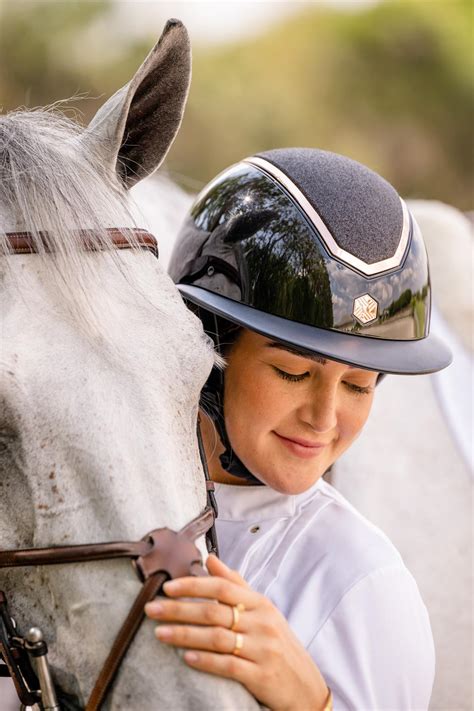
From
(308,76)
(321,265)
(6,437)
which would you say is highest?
(321,265)

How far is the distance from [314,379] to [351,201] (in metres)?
0.41

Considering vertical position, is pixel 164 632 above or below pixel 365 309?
below

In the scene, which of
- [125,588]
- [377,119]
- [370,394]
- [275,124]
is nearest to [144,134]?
[370,394]

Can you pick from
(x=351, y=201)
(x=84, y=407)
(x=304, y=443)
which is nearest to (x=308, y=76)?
(x=351, y=201)

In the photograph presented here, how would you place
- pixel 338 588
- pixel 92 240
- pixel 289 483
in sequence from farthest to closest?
pixel 289 483 → pixel 338 588 → pixel 92 240

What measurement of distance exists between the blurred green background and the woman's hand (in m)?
11.0

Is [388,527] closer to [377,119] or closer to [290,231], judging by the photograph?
[290,231]

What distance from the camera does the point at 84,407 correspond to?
4.06ft

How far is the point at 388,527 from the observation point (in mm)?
2600

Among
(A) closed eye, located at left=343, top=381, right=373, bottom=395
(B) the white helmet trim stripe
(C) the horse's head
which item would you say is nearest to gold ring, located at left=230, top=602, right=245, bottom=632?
(C) the horse's head

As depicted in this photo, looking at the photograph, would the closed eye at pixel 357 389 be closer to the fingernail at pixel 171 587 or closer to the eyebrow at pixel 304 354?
the eyebrow at pixel 304 354

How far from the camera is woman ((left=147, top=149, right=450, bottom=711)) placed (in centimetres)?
167

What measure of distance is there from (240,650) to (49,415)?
446 mm

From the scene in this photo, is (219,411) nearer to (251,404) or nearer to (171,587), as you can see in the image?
(251,404)
